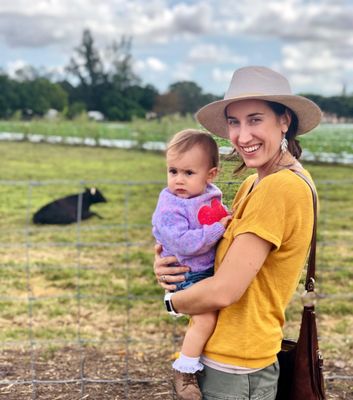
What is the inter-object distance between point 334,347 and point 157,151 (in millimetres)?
16961

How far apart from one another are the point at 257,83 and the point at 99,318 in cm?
335

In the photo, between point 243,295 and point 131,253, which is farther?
point 131,253

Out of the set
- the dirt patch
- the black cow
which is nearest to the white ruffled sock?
the dirt patch

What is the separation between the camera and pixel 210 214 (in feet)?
5.73

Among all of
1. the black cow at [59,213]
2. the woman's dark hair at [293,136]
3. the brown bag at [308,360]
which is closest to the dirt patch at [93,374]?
the brown bag at [308,360]

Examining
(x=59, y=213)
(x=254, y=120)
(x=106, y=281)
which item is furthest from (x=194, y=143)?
(x=59, y=213)

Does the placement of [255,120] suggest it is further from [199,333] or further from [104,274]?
[104,274]

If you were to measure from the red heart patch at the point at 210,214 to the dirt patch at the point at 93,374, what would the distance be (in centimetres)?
173

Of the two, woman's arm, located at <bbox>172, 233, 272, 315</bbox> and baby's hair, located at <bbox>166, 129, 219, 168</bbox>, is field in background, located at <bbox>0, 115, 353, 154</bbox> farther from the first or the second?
woman's arm, located at <bbox>172, 233, 272, 315</bbox>

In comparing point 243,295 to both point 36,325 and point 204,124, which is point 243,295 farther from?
point 36,325

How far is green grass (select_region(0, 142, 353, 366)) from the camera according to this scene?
4.43 m

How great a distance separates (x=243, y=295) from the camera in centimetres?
166

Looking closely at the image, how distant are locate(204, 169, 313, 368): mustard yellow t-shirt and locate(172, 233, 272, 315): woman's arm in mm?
28

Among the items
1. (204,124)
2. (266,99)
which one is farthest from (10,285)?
(266,99)
